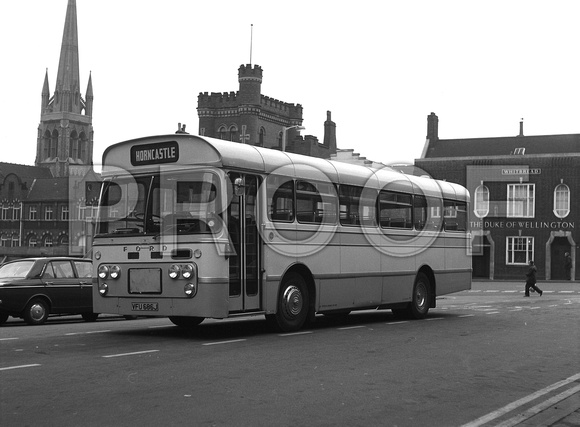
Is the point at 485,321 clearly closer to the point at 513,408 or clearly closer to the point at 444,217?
the point at 444,217

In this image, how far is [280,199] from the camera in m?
13.9

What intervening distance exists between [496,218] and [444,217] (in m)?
40.4

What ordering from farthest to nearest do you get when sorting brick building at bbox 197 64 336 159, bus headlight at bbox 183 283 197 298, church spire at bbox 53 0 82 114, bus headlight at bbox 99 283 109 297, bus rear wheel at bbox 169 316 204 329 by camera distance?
church spire at bbox 53 0 82 114
brick building at bbox 197 64 336 159
bus rear wheel at bbox 169 316 204 329
bus headlight at bbox 99 283 109 297
bus headlight at bbox 183 283 197 298

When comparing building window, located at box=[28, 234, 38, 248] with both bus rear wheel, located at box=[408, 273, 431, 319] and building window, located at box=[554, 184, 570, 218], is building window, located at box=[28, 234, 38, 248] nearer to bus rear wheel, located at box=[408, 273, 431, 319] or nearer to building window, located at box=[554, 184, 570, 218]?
building window, located at box=[554, 184, 570, 218]

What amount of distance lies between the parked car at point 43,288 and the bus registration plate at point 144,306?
576cm

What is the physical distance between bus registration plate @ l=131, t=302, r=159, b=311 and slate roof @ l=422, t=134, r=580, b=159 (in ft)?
178

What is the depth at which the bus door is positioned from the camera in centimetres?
1274

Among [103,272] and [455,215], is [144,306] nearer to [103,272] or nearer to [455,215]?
[103,272]

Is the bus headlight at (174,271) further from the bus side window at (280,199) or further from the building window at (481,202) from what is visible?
the building window at (481,202)

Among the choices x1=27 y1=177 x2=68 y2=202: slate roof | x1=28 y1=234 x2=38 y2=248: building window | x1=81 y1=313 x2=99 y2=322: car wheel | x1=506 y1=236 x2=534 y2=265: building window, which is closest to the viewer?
x1=81 y1=313 x2=99 y2=322: car wheel

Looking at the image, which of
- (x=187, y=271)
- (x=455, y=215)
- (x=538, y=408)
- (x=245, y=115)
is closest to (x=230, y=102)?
(x=245, y=115)

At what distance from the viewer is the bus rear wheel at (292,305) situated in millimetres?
13852

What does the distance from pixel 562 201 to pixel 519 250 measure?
4645 mm

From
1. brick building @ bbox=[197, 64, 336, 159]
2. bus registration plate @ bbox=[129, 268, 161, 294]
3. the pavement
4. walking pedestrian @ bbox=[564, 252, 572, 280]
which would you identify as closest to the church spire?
brick building @ bbox=[197, 64, 336, 159]
